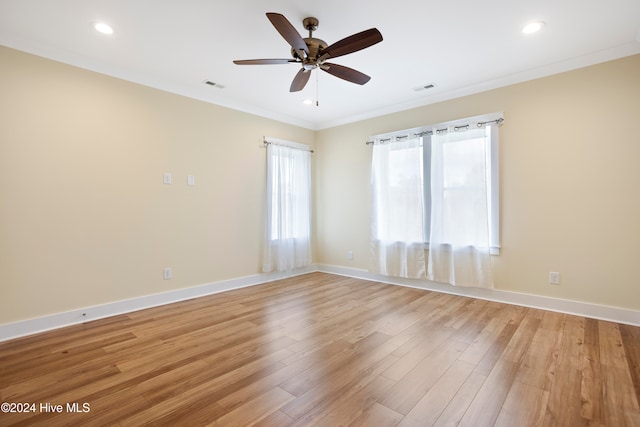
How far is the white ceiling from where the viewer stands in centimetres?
225

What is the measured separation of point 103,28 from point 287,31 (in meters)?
1.76

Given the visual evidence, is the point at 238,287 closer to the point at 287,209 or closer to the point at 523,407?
the point at 287,209

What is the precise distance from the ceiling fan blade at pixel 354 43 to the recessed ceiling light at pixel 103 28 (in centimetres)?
186

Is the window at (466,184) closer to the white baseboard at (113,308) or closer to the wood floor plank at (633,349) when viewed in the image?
the wood floor plank at (633,349)

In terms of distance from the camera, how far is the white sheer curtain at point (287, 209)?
4637 millimetres

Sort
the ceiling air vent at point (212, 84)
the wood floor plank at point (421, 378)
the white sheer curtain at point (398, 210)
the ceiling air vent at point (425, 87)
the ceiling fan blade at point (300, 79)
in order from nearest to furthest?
the wood floor plank at point (421, 378)
the ceiling fan blade at point (300, 79)
the ceiling air vent at point (212, 84)
the ceiling air vent at point (425, 87)
the white sheer curtain at point (398, 210)

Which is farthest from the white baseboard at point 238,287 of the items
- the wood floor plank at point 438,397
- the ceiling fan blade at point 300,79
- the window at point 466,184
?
the ceiling fan blade at point 300,79

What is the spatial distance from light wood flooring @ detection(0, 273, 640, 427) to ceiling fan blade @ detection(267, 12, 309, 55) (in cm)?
237

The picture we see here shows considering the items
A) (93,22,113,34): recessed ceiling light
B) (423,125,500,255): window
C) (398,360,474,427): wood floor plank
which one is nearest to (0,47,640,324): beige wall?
(423,125,500,255): window

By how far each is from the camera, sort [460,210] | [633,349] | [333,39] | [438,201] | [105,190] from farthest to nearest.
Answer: [438,201]
[460,210]
[105,190]
[333,39]
[633,349]

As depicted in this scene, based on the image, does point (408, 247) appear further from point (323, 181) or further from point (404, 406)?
point (404, 406)

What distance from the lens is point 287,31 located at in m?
2.00

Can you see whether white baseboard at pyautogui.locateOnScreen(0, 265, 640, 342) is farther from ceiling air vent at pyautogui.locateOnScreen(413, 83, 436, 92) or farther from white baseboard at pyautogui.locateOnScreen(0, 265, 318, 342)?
ceiling air vent at pyautogui.locateOnScreen(413, 83, 436, 92)

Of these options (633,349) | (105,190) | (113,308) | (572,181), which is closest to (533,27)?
(572,181)
